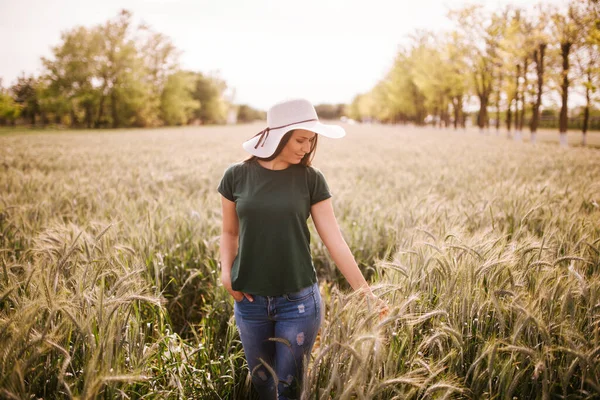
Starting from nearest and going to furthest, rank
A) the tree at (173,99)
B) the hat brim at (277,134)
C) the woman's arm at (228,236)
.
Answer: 1. the hat brim at (277,134)
2. the woman's arm at (228,236)
3. the tree at (173,99)

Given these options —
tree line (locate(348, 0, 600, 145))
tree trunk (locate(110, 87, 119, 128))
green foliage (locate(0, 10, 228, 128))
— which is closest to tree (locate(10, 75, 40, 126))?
green foliage (locate(0, 10, 228, 128))

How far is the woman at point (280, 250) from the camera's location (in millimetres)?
1779

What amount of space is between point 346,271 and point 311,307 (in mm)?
300

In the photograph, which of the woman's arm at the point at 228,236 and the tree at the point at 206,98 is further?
the tree at the point at 206,98

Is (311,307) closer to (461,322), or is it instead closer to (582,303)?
(461,322)

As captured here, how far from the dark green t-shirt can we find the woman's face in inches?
3.4

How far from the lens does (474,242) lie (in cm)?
236

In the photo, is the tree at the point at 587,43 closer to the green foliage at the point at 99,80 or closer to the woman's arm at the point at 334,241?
the woman's arm at the point at 334,241

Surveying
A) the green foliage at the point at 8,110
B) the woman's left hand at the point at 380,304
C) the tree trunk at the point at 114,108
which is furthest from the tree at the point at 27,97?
the woman's left hand at the point at 380,304

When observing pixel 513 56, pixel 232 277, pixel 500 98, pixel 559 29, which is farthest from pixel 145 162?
pixel 500 98

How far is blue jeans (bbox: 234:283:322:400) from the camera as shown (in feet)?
5.86

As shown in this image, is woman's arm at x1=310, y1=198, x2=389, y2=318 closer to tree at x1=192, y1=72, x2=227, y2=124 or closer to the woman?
the woman

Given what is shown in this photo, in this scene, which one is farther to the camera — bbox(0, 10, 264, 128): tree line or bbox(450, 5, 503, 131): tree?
bbox(0, 10, 264, 128): tree line

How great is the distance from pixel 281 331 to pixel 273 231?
57cm
